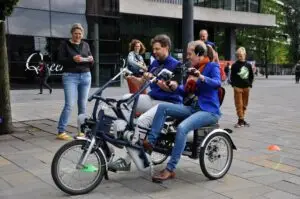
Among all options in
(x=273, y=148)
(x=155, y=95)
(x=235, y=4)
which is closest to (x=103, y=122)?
(x=155, y=95)

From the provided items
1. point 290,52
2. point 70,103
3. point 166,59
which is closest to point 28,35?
point 70,103

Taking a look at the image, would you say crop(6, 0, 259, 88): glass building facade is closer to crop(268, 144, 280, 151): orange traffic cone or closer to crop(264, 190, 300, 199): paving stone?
crop(268, 144, 280, 151): orange traffic cone

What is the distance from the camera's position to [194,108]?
524 centimetres

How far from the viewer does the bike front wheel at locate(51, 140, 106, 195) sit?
4457mm

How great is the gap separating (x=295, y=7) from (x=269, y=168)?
8088cm

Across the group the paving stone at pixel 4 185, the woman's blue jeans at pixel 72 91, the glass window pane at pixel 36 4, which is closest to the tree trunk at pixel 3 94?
the woman's blue jeans at pixel 72 91

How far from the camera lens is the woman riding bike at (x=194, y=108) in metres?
4.93

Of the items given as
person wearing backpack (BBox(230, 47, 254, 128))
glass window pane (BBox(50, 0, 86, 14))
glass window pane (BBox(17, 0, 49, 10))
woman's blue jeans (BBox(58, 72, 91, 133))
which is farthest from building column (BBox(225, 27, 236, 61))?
woman's blue jeans (BBox(58, 72, 91, 133))

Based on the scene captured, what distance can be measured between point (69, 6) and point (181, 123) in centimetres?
1724

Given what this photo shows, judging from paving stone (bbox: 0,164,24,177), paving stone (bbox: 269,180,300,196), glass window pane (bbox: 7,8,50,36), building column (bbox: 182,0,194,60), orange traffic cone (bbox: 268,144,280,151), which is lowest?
paving stone (bbox: 269,180,300,196)

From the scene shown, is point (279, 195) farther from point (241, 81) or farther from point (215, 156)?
point (241, 81)

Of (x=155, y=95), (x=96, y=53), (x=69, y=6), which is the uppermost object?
(x=69, y=6)

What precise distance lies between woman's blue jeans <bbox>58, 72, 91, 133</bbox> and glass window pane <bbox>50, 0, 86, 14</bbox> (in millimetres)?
14154

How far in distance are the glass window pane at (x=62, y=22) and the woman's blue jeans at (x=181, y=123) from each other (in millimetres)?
16624
